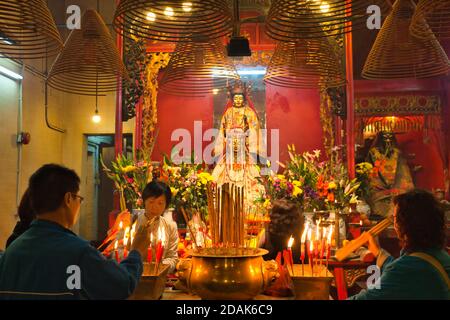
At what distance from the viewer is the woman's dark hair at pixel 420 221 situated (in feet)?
5.26

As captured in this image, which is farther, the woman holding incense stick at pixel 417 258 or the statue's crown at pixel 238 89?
the statue's crown at pixel 238 89

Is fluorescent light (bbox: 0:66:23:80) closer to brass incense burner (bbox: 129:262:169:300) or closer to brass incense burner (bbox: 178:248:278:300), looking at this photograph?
brass incense burner (bbox: 129:262:169:300)

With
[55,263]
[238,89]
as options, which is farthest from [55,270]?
[238,89]

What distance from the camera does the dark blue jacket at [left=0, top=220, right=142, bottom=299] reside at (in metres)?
1.39

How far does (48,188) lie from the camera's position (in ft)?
4.95

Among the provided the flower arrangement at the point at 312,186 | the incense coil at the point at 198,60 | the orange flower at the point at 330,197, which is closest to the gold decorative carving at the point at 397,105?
the flower arrangement at the point at 312,186

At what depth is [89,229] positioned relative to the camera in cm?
876

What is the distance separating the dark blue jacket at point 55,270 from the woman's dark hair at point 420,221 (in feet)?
3.37

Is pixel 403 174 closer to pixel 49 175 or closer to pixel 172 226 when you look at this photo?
pixel 172 226

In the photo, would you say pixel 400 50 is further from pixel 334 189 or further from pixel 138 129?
pixel 138 129

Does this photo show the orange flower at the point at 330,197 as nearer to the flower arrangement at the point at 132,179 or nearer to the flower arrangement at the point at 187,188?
the flower arrangement at the point at 187,188

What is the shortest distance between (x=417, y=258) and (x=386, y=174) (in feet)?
18.2

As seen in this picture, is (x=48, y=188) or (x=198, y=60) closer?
(x=48, y=188)

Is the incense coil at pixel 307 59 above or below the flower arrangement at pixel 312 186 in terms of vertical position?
above
